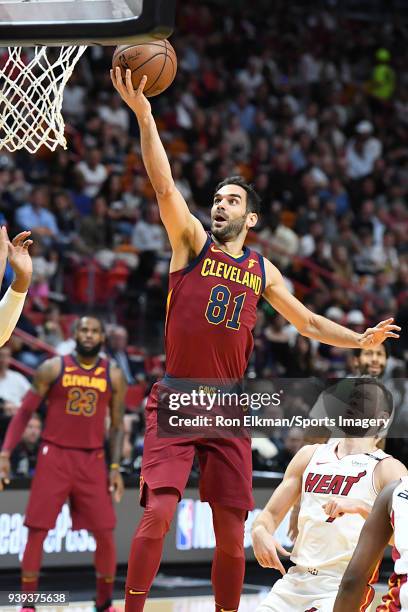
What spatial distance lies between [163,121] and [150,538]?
11323 millimetres

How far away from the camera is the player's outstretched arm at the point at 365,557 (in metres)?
3.34

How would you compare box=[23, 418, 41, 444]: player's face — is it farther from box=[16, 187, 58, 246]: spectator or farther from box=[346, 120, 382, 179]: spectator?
box=[346, 120, 382, 179]: spectator

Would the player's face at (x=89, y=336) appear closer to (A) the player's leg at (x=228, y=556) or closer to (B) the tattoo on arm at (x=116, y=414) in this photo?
(B) the tattoo on arm at (x=116, y=414)

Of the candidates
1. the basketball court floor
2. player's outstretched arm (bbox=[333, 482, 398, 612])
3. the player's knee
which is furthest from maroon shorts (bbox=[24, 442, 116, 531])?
player's outstretched arm (bbox=[333, 482, 398, 612])

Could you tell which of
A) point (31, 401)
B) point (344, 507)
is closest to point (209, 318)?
point (344, 507)

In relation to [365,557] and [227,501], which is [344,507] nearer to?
[365,557]

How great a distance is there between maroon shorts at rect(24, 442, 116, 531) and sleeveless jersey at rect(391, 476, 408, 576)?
4339 mm

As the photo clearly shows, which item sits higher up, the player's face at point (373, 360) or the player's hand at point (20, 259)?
the player's hand at point (20, 259)

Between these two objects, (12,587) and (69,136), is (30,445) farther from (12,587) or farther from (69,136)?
(69,136)

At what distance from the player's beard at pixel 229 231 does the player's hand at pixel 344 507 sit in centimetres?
170

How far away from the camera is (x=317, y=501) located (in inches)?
191

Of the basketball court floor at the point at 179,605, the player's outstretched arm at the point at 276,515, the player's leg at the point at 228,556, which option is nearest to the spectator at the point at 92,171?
the basketball court floor at the point at 179,605

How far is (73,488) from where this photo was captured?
24.9ft

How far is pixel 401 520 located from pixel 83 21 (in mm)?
2553
